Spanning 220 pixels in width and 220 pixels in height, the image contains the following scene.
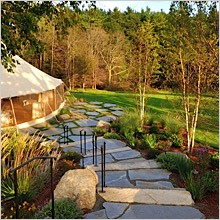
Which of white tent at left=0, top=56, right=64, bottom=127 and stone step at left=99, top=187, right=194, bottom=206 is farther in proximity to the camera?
white tent at left=0, top=56, right=64, bottom=127

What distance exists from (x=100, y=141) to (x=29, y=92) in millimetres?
2465

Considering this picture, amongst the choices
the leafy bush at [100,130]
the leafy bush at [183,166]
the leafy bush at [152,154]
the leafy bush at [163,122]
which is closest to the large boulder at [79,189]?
the leafy bush at [183,166]

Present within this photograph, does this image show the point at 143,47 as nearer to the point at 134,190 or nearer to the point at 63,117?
the point at 63,117

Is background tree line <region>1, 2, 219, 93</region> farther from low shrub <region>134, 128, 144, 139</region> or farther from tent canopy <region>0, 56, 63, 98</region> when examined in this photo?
low shrub <region>134, 128, 144, 139</region>

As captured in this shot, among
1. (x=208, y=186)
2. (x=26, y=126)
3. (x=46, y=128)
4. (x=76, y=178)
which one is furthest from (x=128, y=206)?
(x=26, y=126)

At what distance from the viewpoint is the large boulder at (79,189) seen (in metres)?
2.32

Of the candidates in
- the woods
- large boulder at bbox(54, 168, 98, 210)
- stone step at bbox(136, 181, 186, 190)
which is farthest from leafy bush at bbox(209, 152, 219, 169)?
large boulder at bbox(54, 168, 98, 210)

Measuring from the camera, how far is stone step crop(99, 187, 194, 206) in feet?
8.02

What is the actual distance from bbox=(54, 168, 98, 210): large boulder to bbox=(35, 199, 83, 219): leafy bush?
0.10m

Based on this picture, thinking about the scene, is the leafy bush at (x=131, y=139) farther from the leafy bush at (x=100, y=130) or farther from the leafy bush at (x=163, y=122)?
the leafy bush at (x=163, y=122)

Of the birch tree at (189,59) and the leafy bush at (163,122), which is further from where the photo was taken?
the leafy bush at (163,122)

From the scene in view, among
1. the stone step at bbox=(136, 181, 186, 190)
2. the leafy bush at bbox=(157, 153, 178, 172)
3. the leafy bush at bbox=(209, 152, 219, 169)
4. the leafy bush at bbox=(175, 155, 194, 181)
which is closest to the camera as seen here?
the stone step at bbox=(136, 181, 186, 190)

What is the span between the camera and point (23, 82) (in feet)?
22.4

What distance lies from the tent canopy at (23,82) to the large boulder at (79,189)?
4.01m
